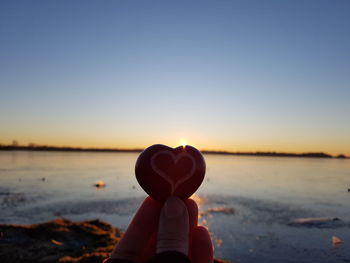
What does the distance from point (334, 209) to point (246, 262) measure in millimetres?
15887

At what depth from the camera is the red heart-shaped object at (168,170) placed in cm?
220

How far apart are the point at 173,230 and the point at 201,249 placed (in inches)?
12.1

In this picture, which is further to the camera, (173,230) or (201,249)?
(201,249)

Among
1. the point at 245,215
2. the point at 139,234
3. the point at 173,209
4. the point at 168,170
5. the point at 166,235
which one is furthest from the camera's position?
the point at 245,215

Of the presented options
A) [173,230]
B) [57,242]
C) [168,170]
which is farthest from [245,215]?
[173,230]

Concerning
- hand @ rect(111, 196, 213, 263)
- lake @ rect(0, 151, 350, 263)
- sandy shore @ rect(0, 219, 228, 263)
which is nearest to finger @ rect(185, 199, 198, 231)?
hand @ rect(111, 196, 213, 263)

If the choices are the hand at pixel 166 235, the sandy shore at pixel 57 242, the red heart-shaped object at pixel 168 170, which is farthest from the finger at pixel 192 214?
the sandy shore at pixel 57 242

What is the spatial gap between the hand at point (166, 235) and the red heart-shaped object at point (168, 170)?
0.12 metres

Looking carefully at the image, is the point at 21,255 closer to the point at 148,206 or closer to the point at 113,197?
the point at 148,206

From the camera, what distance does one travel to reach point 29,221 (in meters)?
16.9

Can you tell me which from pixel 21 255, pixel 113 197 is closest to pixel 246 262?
pixel 21 255

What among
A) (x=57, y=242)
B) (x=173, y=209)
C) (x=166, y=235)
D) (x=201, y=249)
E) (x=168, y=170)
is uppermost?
(x=168, y=170)

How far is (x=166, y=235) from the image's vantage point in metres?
1.73

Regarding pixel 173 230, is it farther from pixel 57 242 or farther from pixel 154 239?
pixel 57 242
